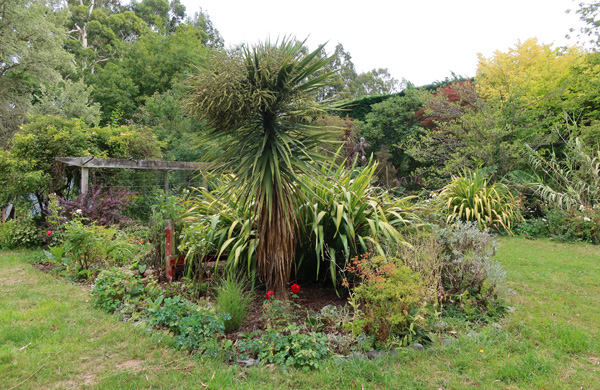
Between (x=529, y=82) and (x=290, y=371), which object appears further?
(x=529, y=82)

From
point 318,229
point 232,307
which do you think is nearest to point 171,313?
point 232,307

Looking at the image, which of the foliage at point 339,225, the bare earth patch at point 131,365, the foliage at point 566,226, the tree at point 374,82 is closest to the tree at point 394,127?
the foliage at point 566,226

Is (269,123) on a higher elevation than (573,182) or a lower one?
higher

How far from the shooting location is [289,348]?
241 centimetres

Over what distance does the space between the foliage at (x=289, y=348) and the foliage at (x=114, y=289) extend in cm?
156

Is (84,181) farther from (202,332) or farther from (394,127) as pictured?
(394,127)

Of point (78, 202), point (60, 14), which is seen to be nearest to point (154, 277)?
point (78, 202)

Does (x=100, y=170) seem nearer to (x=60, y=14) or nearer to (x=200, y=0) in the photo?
(x=60, y=14)

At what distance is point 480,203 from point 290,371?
238 inches

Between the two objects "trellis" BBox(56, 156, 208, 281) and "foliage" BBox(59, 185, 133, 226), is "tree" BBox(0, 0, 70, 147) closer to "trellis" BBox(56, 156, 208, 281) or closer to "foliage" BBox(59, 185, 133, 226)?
"trellis" BBox(56, 156, 208, 281)

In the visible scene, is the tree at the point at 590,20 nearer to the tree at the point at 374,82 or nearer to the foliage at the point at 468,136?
the foliage at the point at 468,136

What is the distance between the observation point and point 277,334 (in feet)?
8.22

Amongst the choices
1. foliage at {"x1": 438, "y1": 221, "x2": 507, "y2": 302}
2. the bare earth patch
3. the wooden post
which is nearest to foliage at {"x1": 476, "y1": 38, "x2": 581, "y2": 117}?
foliage at {"x1": 438, "y1": 221, "x2": 507, "y2": 302}

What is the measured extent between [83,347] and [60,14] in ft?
55.3
